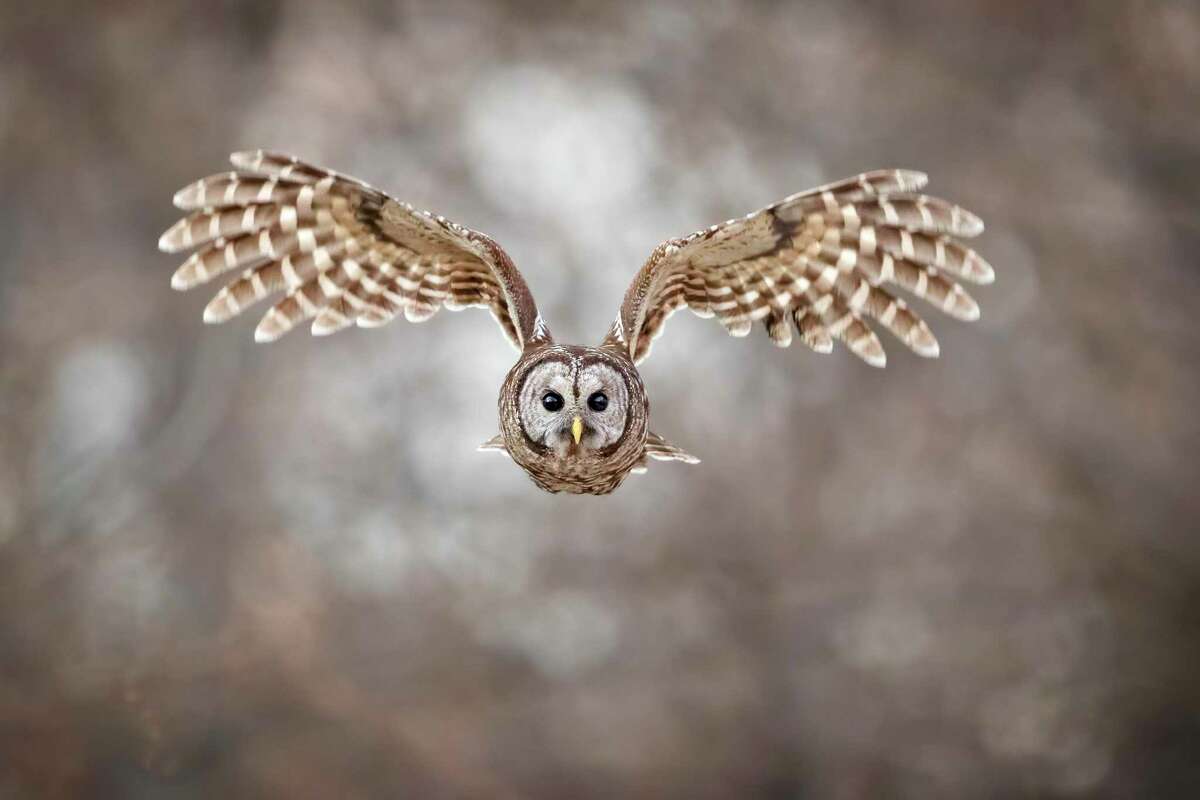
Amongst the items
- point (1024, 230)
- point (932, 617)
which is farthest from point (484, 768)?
point (1024, 230)

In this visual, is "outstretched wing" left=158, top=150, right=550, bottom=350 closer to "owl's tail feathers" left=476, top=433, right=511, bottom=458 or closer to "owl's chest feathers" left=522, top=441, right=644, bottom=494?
"owl's tail feathers" left=476, top=433, right=511, bottom=458

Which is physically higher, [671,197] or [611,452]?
[671,197]

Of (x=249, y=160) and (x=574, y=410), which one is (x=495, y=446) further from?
(x=249, y=160)

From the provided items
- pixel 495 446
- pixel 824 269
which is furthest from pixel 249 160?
pixel 824 269

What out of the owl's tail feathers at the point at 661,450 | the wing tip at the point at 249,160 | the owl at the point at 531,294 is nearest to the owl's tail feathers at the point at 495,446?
the owl at the point at 531,294

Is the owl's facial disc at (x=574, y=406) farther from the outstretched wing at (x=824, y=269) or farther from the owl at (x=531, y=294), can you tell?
the outstretched wing at (x=824, y=269)

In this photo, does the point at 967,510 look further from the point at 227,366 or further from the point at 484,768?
the point at 227,366

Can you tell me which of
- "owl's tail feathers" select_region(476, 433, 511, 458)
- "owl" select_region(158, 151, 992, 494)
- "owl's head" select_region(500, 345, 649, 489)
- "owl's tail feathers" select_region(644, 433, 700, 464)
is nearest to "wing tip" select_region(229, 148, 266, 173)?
"owl" select_region(158, 151, 992, 494)
